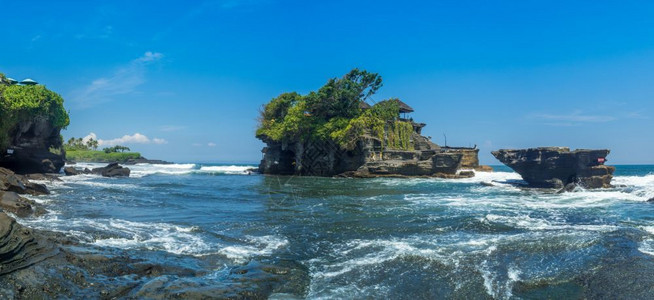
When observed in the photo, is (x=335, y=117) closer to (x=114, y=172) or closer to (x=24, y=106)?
(x=114, y=172)

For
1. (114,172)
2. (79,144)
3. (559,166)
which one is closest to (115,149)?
(79,144)

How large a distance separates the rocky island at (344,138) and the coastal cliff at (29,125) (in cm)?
2140

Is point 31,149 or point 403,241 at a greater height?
point 31,149

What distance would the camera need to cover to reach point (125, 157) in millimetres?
101438

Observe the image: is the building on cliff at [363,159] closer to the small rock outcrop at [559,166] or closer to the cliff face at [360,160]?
the cliff face at [360,160]

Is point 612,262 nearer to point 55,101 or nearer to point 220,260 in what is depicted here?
point 220,260

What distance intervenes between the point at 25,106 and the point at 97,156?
7832cm

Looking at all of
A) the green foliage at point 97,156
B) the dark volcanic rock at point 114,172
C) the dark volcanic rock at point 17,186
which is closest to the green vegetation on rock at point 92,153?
the green foliage at point 97,156

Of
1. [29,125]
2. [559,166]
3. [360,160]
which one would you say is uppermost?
[29,125]

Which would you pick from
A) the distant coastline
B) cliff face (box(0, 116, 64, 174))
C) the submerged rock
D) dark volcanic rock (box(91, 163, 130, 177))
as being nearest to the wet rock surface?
the submerged rock

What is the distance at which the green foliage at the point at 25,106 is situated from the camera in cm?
2838

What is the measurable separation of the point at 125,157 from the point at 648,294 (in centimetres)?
11143

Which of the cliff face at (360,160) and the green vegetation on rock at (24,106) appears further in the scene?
the cliff face at (360,160)

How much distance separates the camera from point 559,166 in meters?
26.6
